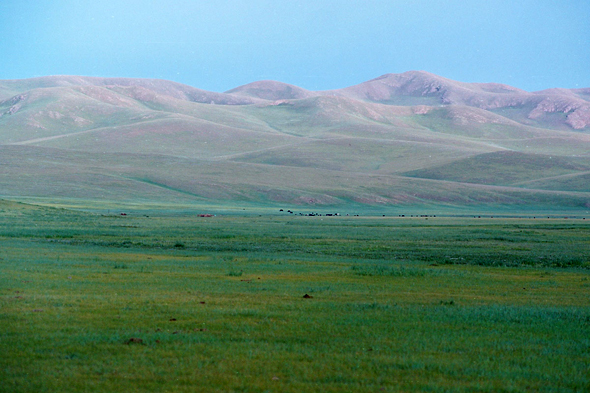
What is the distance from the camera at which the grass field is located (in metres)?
9.70

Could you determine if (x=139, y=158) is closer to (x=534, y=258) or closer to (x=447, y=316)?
(x=534, y=258)

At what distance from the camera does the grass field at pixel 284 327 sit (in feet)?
31.8

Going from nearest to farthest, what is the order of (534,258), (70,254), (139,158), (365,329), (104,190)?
(365,329)
(70,254)
(534,258)
(104,190)
(139,158)

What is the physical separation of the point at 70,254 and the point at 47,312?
16309 mm

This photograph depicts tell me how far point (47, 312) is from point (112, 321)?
1670mm

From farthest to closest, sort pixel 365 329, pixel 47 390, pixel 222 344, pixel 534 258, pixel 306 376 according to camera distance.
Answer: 1. pixel 534 258
2. pixel 365 329
3. pixel 222 344
4. pixel 306 376
5. pixel 47 390

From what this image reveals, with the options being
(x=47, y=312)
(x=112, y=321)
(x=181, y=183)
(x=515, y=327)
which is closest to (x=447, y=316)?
(x=515, y=327)

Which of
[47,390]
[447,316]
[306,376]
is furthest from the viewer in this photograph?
[447,316]

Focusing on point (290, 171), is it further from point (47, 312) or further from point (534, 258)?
point (47, 312)

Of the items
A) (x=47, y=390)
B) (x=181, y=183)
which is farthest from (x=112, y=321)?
(x=181, y=183)

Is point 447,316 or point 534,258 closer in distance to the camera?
point 447,316

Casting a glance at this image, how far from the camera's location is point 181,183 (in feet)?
479

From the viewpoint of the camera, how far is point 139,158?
18075 cm

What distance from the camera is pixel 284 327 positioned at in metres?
13.1
